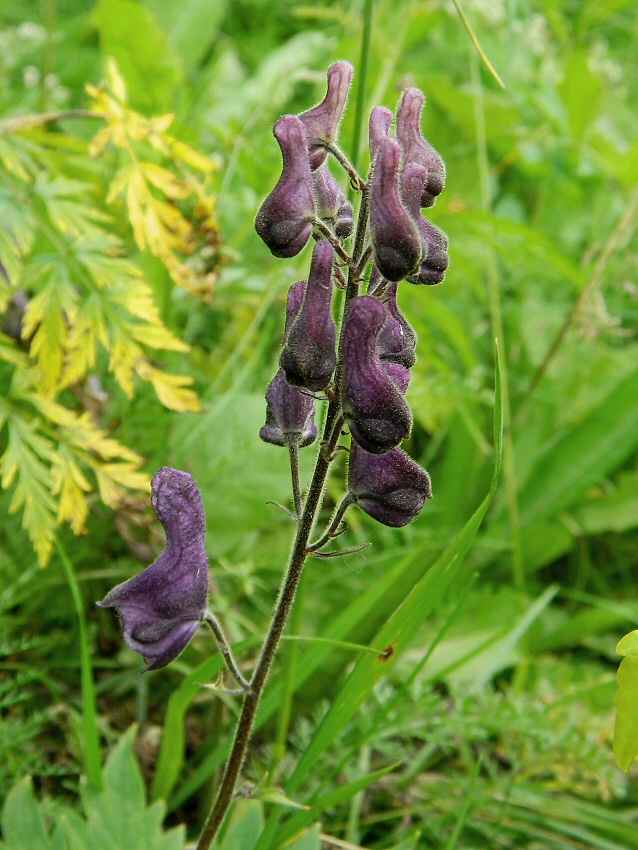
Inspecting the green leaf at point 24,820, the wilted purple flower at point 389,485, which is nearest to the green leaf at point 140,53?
the wilted purple flower at point 389,485

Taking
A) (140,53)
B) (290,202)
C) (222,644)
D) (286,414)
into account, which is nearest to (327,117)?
(290,202)

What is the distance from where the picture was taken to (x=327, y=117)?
130cm

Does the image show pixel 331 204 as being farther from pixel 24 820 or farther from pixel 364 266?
pixel 24 820

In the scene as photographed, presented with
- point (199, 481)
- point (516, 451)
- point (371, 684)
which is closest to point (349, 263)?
point (371, 684)

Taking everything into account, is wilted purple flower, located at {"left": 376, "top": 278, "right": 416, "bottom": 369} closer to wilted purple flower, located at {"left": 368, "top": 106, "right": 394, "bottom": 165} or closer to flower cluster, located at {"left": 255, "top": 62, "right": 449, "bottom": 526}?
flower cluster, located at {"left": 255, "top": 62, "right": 449, "bottom": 526}

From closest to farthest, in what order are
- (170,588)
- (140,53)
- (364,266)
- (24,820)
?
(364,266) → (170,588) → (24,820) → (140,53)

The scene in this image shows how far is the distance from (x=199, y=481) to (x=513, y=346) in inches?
62.3

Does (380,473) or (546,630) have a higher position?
(380,473)

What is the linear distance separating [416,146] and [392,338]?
29 centimetres

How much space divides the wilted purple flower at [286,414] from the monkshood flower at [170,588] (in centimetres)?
17

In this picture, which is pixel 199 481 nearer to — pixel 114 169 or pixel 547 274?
pixel 114 169

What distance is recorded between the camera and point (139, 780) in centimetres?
173

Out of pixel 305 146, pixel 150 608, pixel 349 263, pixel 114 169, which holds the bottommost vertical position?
pixel 150 608

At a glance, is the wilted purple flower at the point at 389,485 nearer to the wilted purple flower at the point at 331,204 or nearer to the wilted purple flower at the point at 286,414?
the wilted purple flower at the point at 286,414
